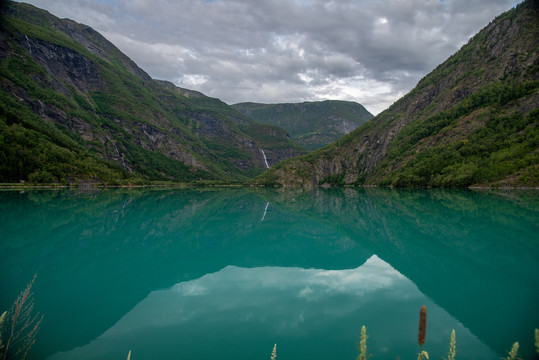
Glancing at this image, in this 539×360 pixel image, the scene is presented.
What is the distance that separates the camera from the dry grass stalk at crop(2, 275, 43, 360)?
6529mm

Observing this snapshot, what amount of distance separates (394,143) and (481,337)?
154419 millimetres

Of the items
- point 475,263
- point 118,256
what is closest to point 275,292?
point 475,263

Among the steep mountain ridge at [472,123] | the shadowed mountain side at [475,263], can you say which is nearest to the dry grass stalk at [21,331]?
the shadowed mountain side at [475,263]

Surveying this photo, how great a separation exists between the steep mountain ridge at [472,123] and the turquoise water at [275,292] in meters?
74.5

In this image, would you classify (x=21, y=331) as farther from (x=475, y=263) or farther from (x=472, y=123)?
(x=472, y=123)

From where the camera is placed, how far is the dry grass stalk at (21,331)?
653cm

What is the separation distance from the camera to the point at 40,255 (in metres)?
17.1

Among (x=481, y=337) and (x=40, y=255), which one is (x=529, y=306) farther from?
(x=40, y=255)

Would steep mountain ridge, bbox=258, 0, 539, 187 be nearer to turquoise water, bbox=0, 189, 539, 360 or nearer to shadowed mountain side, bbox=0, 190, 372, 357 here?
turquoise water, bbox=0, 189, 539, 360

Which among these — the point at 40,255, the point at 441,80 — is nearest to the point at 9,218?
the point at 40,255

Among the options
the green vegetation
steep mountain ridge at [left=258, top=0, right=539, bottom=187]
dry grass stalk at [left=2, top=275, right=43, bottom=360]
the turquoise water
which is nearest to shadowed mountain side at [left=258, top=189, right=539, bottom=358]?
the turquoise water

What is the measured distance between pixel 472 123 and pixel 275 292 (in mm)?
124076

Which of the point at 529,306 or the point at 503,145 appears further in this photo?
the point at 503,145

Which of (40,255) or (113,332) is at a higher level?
(113,332)
